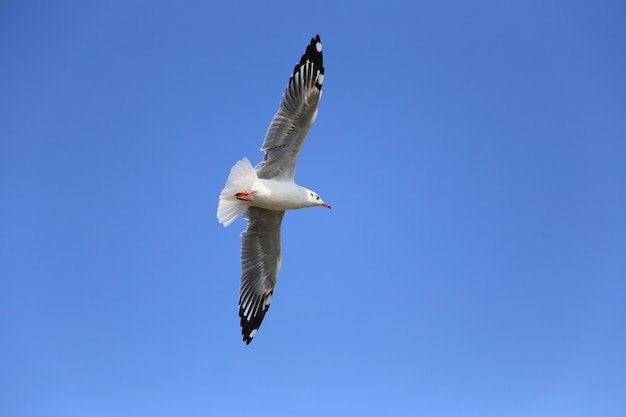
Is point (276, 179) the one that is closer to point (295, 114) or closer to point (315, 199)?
point (315, 199)

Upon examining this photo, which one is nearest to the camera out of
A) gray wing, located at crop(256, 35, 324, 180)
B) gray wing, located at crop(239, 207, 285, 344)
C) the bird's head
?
gray wing, located at crop(256, 35, 324, 180)

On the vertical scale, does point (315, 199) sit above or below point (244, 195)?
above

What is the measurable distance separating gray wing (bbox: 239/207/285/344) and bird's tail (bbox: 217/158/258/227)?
30 centimetres

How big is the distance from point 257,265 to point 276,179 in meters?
1.27

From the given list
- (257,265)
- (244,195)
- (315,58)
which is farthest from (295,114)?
(257,265)

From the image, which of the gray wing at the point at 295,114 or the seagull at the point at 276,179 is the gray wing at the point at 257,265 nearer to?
the seagull at the point at 276,179

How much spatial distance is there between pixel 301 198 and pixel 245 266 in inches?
51.3

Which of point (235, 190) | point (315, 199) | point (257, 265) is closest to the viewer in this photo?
point (235, 190)

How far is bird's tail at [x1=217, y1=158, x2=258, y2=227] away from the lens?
791 cm

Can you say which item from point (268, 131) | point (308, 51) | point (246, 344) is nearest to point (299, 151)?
point (268, 131)

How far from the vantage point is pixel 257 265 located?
8898 mm

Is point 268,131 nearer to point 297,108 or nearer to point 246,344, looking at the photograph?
point 297,108

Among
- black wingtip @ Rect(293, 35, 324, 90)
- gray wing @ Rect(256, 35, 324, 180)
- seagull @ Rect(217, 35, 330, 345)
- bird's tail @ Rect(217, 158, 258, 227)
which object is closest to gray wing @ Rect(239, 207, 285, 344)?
seagull @ Rect(217, 35, 330, 345)

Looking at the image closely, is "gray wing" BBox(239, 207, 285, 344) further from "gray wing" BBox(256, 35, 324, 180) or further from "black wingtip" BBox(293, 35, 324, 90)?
"black wingtip" BBox(293, 35, 324, 90)
